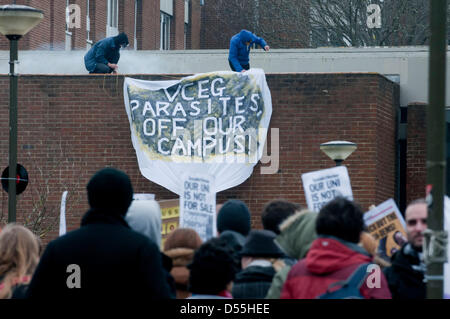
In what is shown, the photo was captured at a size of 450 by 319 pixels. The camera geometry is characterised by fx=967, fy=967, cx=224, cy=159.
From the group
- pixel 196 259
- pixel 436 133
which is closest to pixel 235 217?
pixel 196 259

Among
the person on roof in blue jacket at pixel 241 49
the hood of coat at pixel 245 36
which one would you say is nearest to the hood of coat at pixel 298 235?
the person on roof in blue jacket at pixel 241 49

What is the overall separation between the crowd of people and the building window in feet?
102

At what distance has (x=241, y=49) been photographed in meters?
18.1

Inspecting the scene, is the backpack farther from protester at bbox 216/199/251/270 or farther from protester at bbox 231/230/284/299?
protester at bbox 216/199/251/270

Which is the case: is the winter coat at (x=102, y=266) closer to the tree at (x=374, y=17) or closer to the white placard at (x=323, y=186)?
the white placard at (x=323, y=186)

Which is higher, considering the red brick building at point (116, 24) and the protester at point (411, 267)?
the red brick building at point (116, 24)

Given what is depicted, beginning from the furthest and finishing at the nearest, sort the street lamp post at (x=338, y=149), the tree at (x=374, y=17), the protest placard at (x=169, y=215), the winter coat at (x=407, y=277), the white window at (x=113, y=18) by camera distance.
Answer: the tree at (x=374, y=17) → the white window at (x=113, y=18) → the street lamp post at (x=338, y=149) → the protest placard at (x=169, y=215) → the winter coat at (x=407, y=277)

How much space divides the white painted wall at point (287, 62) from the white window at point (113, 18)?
11374 mm

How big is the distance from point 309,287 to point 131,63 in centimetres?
1602

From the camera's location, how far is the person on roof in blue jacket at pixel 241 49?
1797cm

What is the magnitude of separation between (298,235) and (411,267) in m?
0.78

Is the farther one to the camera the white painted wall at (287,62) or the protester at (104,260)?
the white painted wall at (287,62)
